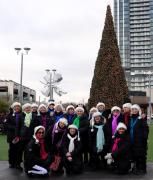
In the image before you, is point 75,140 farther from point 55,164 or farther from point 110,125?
point 110,125

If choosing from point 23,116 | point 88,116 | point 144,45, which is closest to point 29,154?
point 23,116

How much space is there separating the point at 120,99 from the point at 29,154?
904 centimetres

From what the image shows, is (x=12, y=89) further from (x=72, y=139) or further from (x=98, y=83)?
(x=72, y=139)

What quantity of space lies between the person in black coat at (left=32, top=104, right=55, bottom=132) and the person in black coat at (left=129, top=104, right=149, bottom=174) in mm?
2238

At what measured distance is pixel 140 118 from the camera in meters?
11.4

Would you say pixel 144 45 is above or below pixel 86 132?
above

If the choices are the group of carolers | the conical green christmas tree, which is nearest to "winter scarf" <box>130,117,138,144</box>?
the group of carolers

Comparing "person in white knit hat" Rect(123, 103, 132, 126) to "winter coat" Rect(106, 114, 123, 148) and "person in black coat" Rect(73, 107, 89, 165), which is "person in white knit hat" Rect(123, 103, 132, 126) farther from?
"person in black coat" Rect(73, 107, 89, 165)

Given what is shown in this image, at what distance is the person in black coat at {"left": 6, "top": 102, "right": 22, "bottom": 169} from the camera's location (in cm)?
1220

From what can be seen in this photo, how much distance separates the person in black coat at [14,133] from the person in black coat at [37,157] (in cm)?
129

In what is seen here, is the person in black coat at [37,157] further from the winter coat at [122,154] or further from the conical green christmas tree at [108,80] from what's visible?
the conical green christmas tree at [108,80]

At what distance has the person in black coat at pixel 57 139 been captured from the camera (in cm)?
1138

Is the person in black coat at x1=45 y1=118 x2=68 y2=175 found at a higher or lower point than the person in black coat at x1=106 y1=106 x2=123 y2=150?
lower

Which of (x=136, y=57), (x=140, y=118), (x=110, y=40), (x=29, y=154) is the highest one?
(x=136, y=57)
